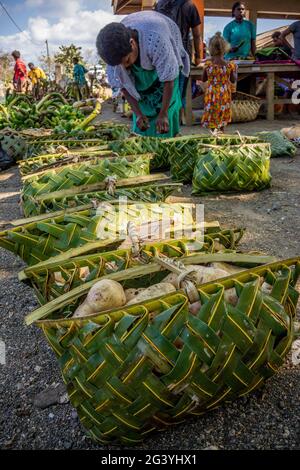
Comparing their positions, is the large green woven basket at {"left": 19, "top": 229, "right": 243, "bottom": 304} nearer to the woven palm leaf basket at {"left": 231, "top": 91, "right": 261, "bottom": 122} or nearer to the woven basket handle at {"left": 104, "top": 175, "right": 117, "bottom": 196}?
the woven basket handle at {"left": 104, "top": 175, "right": 117, "bottom": 196}

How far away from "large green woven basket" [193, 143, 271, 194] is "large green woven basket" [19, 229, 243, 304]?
1.94 meters

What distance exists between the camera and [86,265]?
1.40 m

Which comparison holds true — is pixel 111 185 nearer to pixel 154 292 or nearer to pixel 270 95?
pixel 154 292

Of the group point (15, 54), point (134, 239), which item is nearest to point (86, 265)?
point (134, 239)

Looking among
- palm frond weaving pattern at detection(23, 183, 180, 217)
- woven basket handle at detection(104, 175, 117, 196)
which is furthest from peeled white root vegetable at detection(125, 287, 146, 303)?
woven basket handle at detection(104, 175, 117, 196)

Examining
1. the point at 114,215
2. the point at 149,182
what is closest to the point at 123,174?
the point at 149,182

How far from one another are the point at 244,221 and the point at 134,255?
1717 millimetres

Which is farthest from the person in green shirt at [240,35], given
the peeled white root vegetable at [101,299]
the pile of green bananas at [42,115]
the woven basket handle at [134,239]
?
the peeled white root vegetable at [101,299]

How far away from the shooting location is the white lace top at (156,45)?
3.03 m

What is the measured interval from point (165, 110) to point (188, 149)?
1.48ft

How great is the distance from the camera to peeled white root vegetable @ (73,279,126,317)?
1171 millimetres

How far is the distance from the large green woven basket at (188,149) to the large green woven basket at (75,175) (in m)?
1.14

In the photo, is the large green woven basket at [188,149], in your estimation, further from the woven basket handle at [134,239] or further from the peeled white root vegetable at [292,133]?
the woven basket handle at [134,239]

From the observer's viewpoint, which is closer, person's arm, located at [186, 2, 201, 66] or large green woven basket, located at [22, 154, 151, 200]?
large green woven basket, located at [22, 154, 151, 200]
